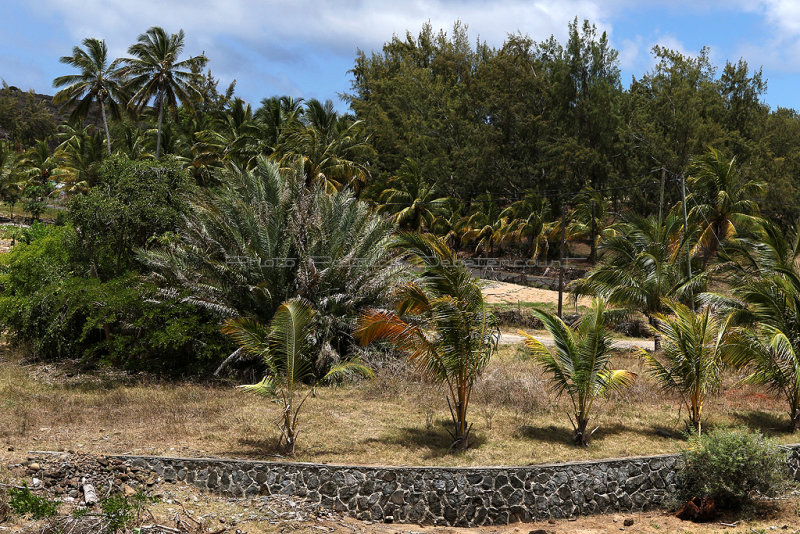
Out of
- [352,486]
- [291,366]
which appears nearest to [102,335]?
[291,366]

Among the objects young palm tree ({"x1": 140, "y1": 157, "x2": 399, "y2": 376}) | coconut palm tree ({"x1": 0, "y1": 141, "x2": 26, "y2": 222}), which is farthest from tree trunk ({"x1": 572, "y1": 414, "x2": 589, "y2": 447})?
coconut palm tree ({"x1": 0, "y1": 141, "x2": 26, "y2": 222})

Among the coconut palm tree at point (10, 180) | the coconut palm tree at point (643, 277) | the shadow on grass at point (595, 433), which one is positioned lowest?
the shadow on grass at point (595, 433)

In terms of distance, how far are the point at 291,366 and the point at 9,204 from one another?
45007 millimetres

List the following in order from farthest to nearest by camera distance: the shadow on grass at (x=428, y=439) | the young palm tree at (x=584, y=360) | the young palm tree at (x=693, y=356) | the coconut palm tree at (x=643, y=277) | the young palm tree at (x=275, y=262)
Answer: the coconut palm tree at (x=643, y=277) < the young palm tree at (x=275, y=262) < the young palm tree at (x=693, y=356) < the young palm tree at (x=584, y=360) < the shadow on grass at (x=428, y=439)

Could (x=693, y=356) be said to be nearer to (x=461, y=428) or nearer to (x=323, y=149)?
(x=461, y=428)

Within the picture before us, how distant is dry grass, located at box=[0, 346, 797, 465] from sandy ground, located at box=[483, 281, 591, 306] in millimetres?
12562

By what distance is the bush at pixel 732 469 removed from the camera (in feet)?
34.9

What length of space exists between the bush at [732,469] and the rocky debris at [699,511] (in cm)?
19

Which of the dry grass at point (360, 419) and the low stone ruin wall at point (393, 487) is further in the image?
the dry grass at point (360, 419)

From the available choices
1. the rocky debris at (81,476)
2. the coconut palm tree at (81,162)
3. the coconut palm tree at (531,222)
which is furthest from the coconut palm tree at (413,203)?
the rocky debris at (81,476)

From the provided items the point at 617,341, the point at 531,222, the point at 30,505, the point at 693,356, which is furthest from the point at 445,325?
the point at 531,222

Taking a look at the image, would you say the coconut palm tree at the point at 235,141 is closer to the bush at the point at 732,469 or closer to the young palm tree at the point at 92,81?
the young palm tree at the point at 92,81

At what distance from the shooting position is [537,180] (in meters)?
44.0

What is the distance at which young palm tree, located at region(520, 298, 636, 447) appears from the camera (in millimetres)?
11695
